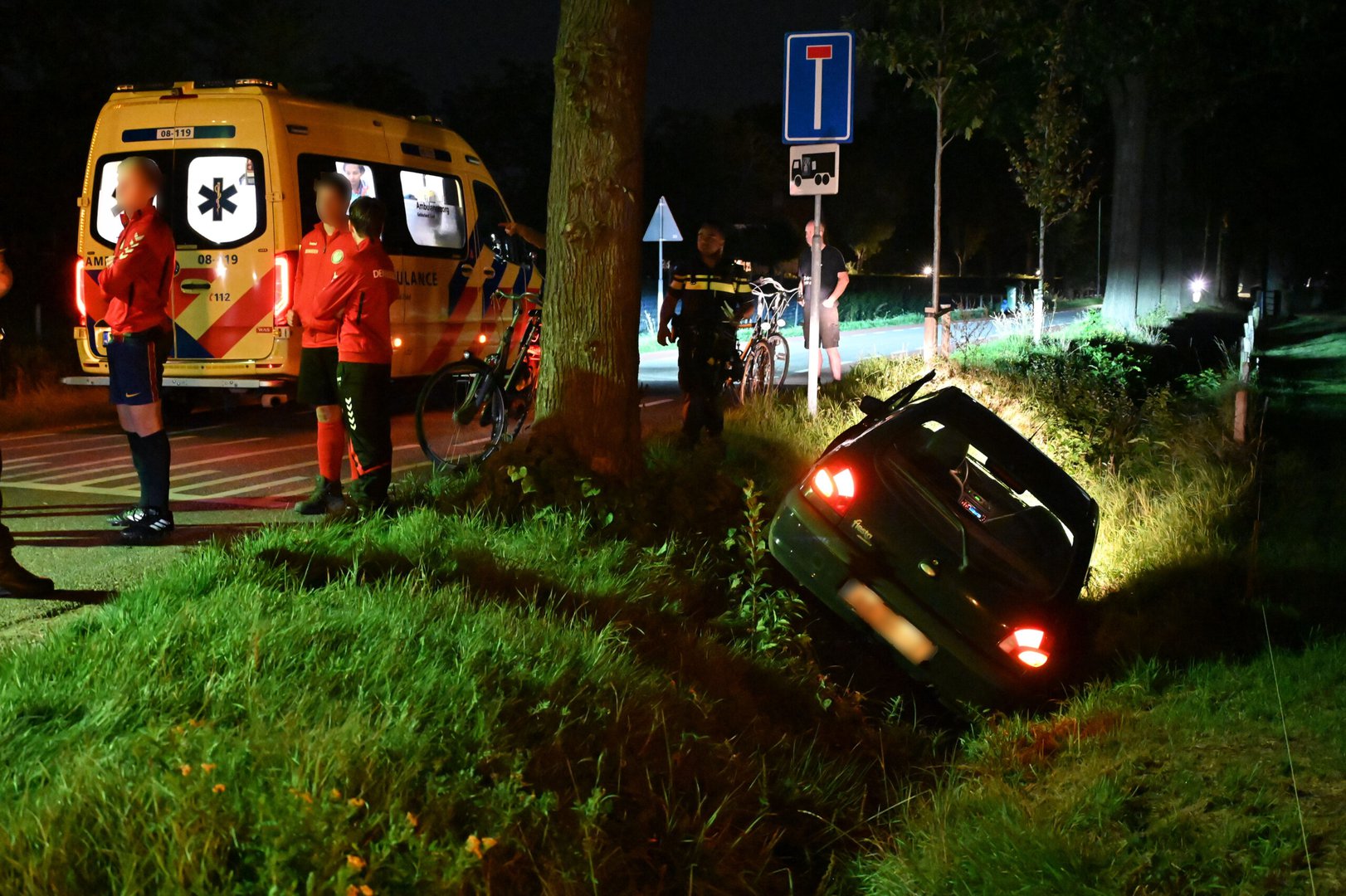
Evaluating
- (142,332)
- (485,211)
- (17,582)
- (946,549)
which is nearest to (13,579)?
(17,582)

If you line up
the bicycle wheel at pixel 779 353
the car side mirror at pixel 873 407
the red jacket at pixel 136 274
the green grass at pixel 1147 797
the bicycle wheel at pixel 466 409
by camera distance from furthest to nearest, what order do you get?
the bicycle wheel at pixel 779 353
the bicycle wheel at pixel 466 409
the car side mirror at pixel 873 407
the red jacket at pixel 136 274
the green grass at pixel 1147 797

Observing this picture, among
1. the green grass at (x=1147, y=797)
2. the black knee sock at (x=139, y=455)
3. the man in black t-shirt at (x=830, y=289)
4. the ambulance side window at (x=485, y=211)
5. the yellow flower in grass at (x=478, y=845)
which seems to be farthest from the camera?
the man in black t-shirt at (x=830, y=289)

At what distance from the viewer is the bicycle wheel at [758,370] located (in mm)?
12984

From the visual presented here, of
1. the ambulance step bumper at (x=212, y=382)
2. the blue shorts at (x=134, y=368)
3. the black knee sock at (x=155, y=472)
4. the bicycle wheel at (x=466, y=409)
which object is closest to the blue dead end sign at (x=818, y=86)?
the bicycle wheel at (x=466, y=409)

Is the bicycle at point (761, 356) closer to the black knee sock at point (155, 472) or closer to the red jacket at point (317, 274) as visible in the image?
the red jacket at point (317, 274)

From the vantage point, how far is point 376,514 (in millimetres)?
6852

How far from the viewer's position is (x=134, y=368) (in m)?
6.73

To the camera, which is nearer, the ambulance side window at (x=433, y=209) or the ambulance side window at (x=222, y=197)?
the ambulance side window at (x=222, y=197)

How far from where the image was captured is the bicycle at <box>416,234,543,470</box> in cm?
948

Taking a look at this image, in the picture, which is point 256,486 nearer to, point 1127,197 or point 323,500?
point 323,500

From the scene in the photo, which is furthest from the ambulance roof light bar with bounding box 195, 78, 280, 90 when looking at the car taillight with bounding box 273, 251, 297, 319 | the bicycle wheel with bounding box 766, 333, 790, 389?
the bicycle wheel with bounding box 766, 333, 790, 389

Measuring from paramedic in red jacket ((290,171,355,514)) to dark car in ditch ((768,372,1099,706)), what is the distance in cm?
271

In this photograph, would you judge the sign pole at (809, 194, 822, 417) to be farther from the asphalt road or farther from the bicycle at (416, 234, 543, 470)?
the bicycle at (416, 234, 543, 470)

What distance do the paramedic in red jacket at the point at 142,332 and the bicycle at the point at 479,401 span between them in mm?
2490
